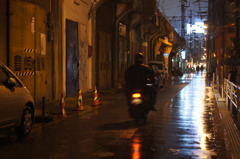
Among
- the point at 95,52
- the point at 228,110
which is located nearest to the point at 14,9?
the point at 228,110

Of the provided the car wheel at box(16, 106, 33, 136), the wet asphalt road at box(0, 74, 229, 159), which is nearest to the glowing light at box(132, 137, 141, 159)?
the wet asphalt road at box(0, 74, 229, 159)

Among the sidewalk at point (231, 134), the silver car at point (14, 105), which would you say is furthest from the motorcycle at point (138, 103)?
the silver car at point (14, 105)

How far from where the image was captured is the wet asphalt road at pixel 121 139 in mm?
7176

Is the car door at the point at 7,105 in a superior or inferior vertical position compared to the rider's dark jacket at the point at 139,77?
inferior

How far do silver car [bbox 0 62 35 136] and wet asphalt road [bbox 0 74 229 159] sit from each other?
37 centimetres

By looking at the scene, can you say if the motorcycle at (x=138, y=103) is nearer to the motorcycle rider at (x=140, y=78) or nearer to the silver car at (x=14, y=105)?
the motorcycle rider at (x=140, y=78)

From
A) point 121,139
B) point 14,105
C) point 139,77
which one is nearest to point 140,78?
point 139,77

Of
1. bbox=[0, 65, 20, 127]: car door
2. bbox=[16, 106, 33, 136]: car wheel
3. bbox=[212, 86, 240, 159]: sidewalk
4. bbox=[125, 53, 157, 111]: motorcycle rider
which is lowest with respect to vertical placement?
bbox=[212, 86, 240, 159]: sidewalk

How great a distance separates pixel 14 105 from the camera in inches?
328

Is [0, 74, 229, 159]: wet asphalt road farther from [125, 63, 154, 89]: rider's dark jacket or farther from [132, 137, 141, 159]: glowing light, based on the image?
[125, 63, 154, 89]: rider's dark jacket

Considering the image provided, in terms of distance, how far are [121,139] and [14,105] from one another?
8.15ft

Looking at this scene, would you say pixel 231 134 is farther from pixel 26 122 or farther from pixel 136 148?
pixel 26 122

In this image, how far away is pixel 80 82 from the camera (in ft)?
72.8

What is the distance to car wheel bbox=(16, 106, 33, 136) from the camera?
8.87m
